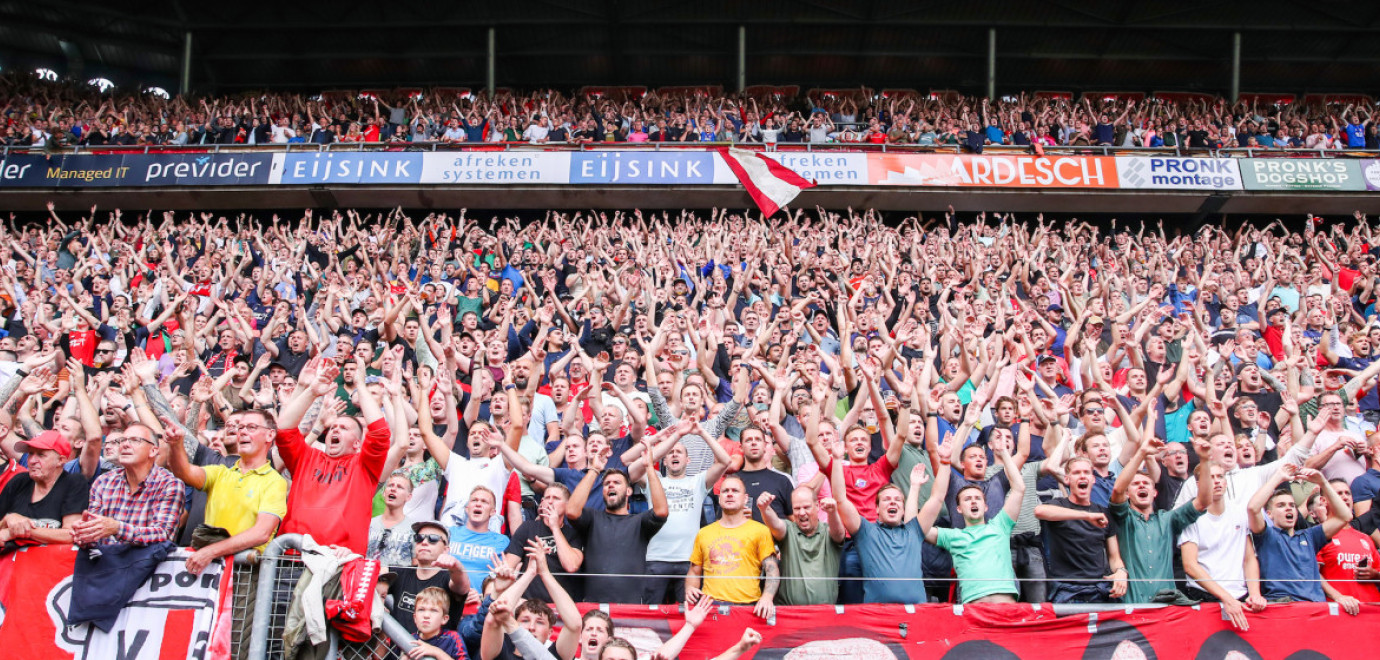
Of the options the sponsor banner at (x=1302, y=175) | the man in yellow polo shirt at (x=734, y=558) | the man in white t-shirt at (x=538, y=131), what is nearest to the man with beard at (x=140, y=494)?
the man in yellow polo shirt at (x=734, y=558)

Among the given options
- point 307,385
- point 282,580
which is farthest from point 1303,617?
point 307,385

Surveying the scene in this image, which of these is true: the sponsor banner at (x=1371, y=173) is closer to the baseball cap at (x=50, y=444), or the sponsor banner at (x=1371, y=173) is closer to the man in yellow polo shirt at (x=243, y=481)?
the man in yellow polo shirt at (x=243, y=481)

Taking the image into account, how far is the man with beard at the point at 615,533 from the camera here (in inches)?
206

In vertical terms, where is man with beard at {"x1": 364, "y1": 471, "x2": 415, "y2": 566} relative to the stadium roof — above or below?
below

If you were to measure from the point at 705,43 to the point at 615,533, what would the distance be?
2338cm

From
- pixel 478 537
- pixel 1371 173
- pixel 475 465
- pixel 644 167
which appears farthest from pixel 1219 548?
pixel 1371 173

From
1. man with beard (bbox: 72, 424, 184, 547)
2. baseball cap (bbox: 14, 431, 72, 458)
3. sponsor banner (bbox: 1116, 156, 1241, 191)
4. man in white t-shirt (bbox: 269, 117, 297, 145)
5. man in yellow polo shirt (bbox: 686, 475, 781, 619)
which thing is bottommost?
man in yellow polo shirt (bbox: 686, 475, 781, 619)

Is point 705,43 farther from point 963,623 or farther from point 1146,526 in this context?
point 963,623

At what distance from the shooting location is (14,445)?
6.16 m

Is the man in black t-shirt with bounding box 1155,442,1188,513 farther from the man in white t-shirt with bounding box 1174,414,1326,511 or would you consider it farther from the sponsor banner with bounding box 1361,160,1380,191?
the sponsor banner with bounding box 1361,160,1380,191

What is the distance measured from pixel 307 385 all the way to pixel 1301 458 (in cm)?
639

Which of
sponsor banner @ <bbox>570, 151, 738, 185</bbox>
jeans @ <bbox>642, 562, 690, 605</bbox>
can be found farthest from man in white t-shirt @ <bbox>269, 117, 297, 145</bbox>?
jeans @ <bbox>642, 562, 690, 605</bbox>

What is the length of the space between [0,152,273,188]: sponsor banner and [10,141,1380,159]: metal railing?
0.17 metres

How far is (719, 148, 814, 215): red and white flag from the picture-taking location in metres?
12.2
